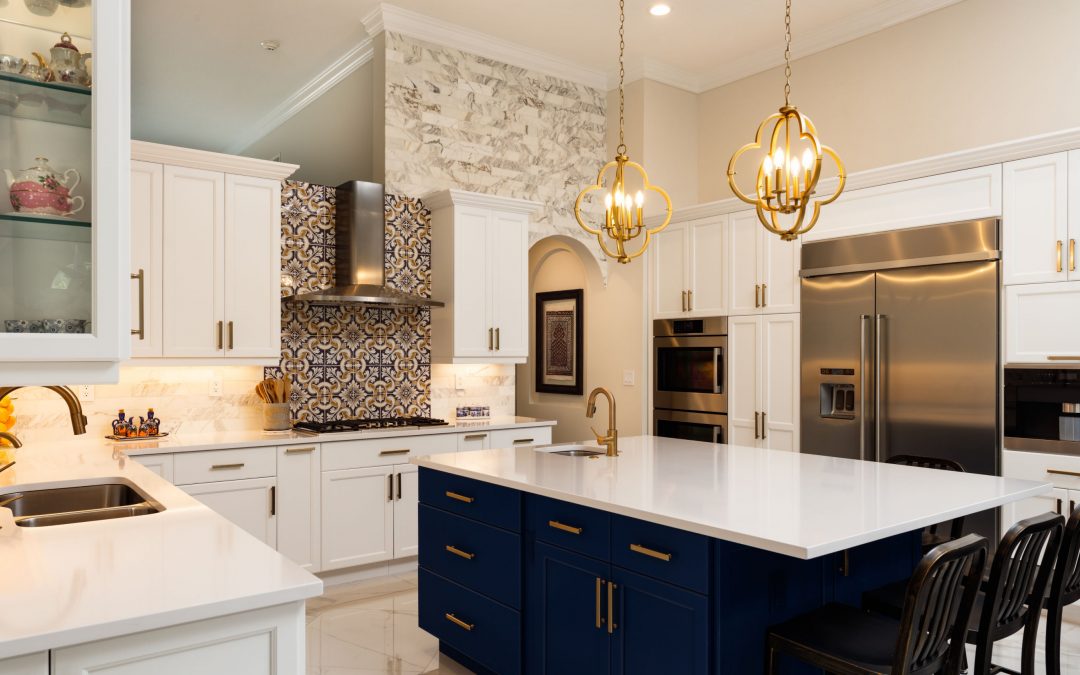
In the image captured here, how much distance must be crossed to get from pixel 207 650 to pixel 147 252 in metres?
3.23

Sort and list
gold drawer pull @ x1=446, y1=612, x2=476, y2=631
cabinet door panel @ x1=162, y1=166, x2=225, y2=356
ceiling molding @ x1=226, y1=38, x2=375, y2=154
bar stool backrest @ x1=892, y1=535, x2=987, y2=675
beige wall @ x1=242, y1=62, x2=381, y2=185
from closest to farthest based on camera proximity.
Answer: bar stool backrest @ x1=892, y1=535, x2=987, y2=675 → gold drawer pull @ x1=446, y1=612, x2=476, y2=631 → cabinet door panel @ x1=162, y1=166, x2=225, y2=356 → ceiling molding @ x1=226, y1=38, x2=375, y2=154 → beige wall @ x1=242, y1=62, x2=381, y2=185

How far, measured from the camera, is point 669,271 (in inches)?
229

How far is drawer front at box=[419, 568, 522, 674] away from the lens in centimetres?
288

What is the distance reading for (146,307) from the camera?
4121mm

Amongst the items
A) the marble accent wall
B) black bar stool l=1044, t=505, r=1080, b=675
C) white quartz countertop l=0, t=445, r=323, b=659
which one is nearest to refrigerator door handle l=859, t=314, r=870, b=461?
black bar stool l=1044, t=505, r=1080, b=675

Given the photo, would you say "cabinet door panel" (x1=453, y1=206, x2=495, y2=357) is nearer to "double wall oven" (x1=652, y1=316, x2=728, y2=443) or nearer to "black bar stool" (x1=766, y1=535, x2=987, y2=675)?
"double wall oven" (x1=652, y1=316, x2=728, y2=443)

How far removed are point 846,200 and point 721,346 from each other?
130 cm

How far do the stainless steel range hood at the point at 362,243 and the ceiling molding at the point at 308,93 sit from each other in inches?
55.5

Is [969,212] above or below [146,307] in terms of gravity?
above

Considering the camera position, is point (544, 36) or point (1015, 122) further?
point (544, 36)

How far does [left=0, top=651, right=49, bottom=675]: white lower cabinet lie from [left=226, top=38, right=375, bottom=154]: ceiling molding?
508 centimetres

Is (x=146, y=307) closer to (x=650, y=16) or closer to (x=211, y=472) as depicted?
(x=211, y=472)

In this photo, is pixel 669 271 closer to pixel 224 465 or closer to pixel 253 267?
pixel 253 267

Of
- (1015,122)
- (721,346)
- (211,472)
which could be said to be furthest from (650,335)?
(211,472)
